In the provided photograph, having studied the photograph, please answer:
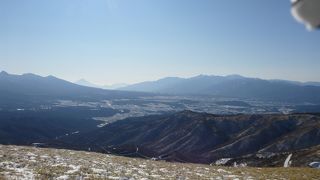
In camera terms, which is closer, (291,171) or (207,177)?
(207,177)

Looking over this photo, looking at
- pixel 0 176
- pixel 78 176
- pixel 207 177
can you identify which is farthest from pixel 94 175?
pixel 207 177

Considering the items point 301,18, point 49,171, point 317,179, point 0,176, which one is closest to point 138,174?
point 49,171

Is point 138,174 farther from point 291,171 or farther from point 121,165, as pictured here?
point 291,171

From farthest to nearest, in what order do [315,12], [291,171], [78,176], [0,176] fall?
[291,171] → [78,176] → [0,176] → [315,12]

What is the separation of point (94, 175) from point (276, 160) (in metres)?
124

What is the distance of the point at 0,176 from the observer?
20.0m

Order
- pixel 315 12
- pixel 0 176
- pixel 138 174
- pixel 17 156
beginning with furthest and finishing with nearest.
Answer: pixel 17 156 → pixel 138 174 → pixel 0 176 → pixel 315 12

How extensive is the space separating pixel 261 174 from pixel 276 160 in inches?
4505

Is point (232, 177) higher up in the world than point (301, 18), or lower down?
lower down

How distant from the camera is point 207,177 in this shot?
2612 cm

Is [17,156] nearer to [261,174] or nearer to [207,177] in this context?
[207,177]

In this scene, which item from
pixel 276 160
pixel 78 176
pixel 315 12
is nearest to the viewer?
pixel 315 12

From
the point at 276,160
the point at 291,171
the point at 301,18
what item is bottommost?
the point at 276,160

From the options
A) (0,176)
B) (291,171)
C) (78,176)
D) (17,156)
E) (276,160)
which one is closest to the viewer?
(0,176)
